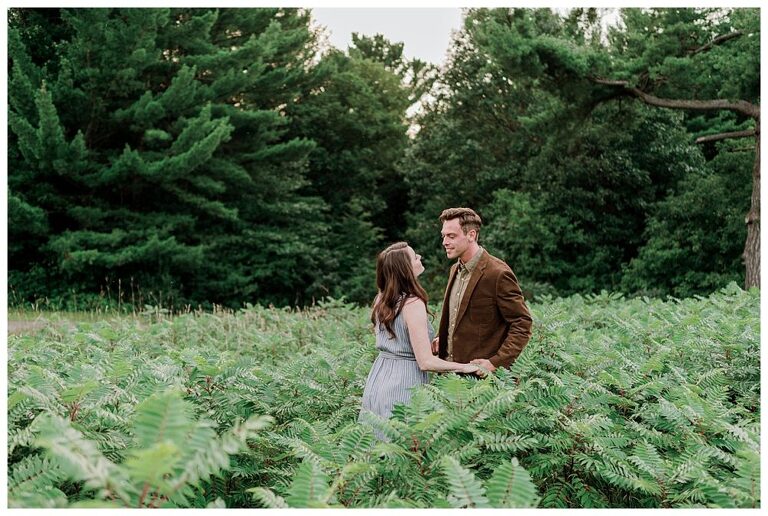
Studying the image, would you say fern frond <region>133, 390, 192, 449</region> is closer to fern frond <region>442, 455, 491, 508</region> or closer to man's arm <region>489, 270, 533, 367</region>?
fern frond <region>442, 455, 491, 508</region>

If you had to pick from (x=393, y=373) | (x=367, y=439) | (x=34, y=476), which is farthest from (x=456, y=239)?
(x=34, y=476)

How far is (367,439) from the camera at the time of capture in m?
2.72

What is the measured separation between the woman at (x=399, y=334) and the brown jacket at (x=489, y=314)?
331mm

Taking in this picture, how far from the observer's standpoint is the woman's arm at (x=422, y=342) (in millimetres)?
3814

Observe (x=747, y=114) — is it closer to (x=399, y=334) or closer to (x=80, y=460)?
(x=399, y=334)

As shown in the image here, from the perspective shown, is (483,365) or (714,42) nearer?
(483,365)

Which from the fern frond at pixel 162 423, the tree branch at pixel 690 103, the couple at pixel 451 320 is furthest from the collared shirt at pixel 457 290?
the tree branch at pixel 690 103

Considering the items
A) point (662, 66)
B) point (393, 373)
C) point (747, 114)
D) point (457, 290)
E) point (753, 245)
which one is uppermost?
point (662, 66)

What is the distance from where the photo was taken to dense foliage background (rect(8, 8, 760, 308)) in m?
18.8

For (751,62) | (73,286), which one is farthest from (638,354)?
(73,286)

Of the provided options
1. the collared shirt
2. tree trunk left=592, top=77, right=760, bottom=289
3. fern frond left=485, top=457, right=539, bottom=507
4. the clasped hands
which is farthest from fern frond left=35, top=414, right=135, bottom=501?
tree trunk left=592, top=77, right=760, bottom=289

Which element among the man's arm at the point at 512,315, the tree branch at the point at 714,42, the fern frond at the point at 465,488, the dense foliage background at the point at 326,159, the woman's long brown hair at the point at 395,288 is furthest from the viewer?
the dense foliage background at the point at 326,159

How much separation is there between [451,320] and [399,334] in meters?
0.56

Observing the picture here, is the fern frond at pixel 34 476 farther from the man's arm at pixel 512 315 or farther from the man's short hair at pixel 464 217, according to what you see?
the man's short hair at pixel 464 217
